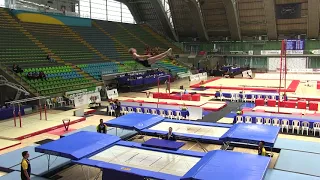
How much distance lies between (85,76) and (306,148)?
2467cm

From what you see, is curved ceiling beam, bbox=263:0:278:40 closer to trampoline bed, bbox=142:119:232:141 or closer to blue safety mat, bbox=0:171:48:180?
trampoline bed, bbox=142:119:232:141

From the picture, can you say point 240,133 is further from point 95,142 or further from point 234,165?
point 95,142

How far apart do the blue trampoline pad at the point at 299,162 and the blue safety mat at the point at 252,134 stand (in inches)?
33.8

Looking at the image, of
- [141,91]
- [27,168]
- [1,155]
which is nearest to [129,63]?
[141,91]

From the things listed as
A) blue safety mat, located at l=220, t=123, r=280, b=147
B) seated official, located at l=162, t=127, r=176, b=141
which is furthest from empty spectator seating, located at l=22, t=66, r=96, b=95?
blue safety mat, located at l=220, t=123, r=280, b=147

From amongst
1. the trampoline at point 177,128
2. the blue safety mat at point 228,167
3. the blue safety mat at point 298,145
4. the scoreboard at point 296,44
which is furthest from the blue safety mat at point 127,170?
the scoreboard at point 296,44

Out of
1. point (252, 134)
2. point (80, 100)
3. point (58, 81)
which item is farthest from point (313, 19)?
point (252, 134)

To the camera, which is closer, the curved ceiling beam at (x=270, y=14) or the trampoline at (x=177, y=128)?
the trampoline at (x=177, y=128)

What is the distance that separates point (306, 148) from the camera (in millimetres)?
14023

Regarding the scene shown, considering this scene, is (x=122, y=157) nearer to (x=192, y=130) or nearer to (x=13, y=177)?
(x=13, y=177)

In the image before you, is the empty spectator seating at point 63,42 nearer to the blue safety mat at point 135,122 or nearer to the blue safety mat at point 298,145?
the blue safety mat at point 135,122

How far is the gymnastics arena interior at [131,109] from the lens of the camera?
11.3 meters

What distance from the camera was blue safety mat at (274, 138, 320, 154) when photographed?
13.9m

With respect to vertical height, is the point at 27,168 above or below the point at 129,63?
below
